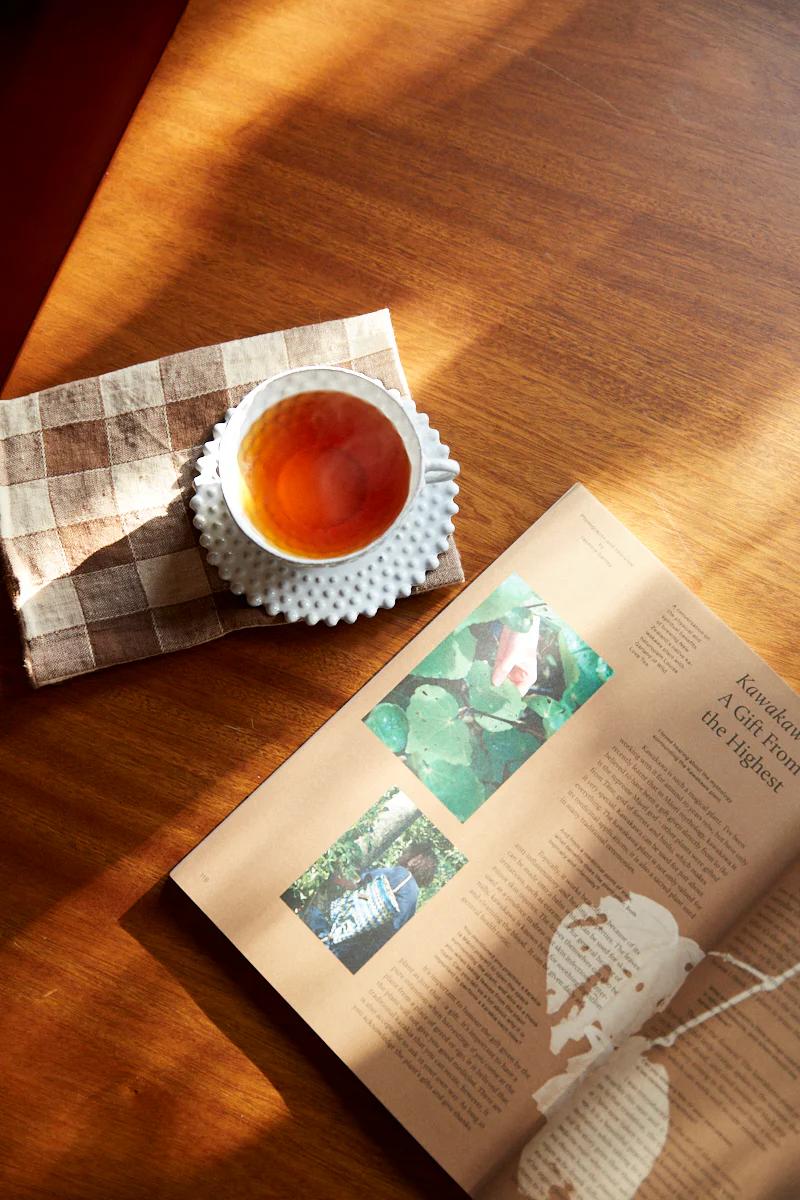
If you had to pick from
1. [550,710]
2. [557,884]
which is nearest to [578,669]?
[550,710]

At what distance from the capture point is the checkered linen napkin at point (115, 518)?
2.11 feet

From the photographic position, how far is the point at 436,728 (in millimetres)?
653

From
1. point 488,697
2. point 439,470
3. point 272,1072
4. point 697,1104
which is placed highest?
point 439,470

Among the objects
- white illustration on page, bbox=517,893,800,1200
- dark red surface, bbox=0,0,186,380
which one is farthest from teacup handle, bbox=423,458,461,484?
dark red surface, bbox=0,0,186,380

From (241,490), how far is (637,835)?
1.12 feet

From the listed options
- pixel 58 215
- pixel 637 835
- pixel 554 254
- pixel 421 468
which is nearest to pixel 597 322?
pixel 554 254

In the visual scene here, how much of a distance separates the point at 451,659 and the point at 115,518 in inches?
9.5

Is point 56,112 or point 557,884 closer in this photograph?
point 557,884

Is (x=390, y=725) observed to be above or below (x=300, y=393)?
below

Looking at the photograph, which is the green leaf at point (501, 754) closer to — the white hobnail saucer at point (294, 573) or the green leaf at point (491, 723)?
the green leaf at point (491, 723)

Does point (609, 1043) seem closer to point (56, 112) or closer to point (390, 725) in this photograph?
point (390, 725)

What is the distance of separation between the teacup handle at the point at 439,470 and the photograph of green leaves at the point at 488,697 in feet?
0.28

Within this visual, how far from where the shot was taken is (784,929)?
2.04 feet

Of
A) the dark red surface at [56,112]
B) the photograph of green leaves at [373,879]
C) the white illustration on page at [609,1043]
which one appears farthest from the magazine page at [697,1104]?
the dark red surface at [56,112]
